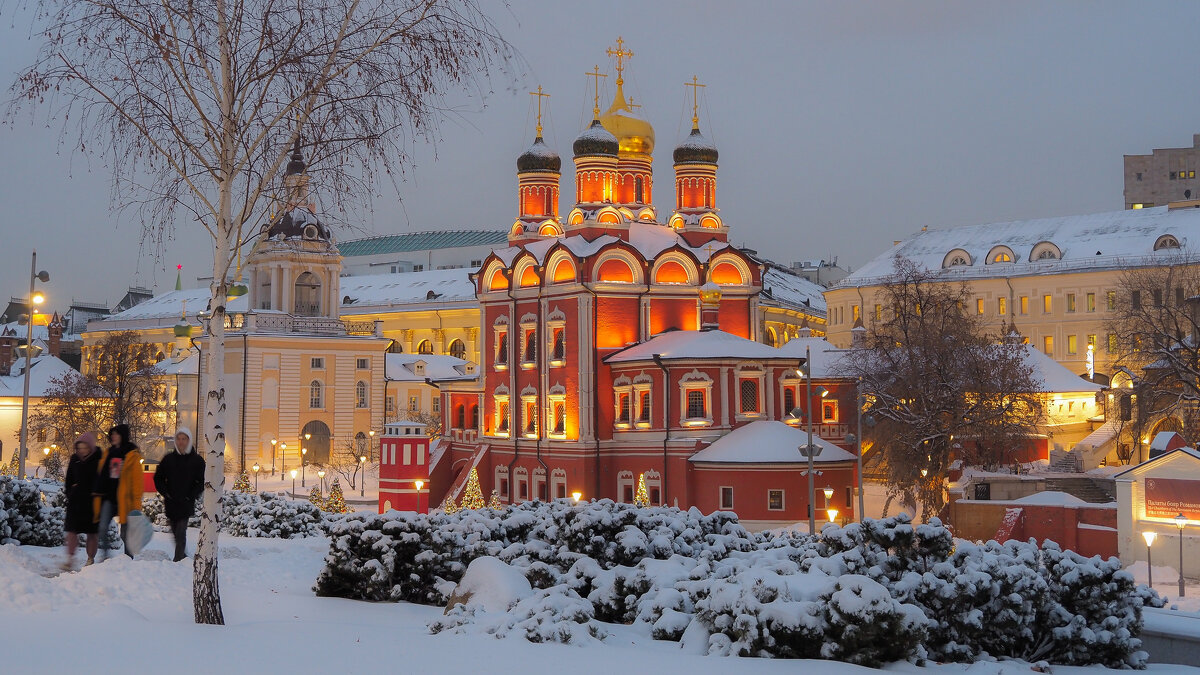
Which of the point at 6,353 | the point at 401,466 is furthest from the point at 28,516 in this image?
the point at 6,353

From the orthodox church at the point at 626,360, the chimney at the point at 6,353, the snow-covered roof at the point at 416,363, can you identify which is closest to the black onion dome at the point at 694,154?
the orthodox church at the point at 626,360

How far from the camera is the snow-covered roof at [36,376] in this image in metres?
71.3

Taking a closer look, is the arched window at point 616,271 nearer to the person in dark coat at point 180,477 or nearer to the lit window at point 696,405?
the lit window at point 696,405

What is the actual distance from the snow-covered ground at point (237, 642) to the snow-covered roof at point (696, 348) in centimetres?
2838

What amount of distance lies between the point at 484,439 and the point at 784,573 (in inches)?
1430

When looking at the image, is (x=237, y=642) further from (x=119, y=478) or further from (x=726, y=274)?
(x=726, y=274)

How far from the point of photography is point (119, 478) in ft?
48.6

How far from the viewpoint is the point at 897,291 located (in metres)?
46.8

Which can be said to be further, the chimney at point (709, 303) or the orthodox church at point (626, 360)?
the chimney at point (709, 303)

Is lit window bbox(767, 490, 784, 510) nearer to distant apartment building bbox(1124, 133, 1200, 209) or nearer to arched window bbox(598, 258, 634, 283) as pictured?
arched window bbox(598, 258, 634, 283)

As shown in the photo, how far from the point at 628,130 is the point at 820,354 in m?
13.0

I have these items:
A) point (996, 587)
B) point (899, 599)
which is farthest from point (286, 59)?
point (996, 587)

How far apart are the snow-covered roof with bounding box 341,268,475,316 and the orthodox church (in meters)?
34.7

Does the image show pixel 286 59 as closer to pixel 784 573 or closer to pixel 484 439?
pixel 784 573
